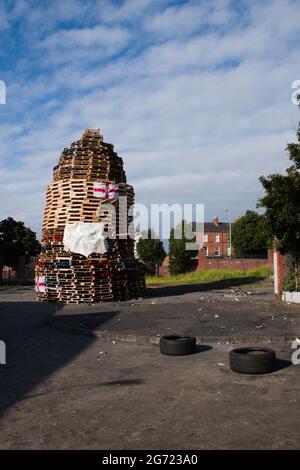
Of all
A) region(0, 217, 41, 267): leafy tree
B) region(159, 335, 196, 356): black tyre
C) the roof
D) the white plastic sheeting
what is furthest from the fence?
region(159, 335, 196, 356): black tyre

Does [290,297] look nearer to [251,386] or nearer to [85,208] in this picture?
[85,208]

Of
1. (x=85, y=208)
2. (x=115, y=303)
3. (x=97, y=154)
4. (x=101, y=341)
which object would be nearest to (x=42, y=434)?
(x=101, y=341)

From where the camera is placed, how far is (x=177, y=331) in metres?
12.2

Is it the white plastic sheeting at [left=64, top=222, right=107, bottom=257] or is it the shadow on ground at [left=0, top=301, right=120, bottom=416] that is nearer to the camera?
the shadow on ground at [left=0, top=301, right=120, bottom=416]

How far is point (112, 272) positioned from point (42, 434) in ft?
52.7

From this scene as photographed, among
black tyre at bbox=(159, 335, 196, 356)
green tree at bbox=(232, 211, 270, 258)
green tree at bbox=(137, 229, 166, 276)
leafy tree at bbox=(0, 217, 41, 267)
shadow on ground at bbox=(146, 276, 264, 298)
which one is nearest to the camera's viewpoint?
black tyre at bbox=(159, 335, 196, 356)

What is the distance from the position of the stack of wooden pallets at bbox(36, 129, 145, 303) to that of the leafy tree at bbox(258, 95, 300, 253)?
7.93m

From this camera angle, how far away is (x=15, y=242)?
2110 inches

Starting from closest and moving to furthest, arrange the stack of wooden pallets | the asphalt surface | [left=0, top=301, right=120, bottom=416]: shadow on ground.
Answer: [left=0, top=301, right=120, bottom=416]: shadow on ground < the asphalt surface < the stack of wooden pallets

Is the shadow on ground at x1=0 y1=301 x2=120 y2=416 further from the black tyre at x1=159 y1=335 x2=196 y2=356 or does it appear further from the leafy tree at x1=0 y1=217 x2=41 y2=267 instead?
the leafy tree at x1=0 y1=217 x2=41 y2=267

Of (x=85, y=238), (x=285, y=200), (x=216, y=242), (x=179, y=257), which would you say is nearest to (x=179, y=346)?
(x=285, y=200)

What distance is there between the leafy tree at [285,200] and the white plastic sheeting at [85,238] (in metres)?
7.94

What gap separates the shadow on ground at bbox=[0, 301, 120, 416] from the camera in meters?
7.64

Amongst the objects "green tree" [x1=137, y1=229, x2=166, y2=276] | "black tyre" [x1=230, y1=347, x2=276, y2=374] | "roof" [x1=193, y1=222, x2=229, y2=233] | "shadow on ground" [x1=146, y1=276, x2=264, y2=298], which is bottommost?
"shadow on ground" [x1=146, y1=276, x2=264, y2=298]
